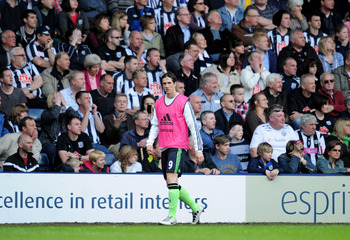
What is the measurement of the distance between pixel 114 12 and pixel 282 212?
6.20 meters

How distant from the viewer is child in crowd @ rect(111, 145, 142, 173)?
12375 mm

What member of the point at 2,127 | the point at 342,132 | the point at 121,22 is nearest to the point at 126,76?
the point at 121,22

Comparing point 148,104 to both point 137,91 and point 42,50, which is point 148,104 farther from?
point 42,50

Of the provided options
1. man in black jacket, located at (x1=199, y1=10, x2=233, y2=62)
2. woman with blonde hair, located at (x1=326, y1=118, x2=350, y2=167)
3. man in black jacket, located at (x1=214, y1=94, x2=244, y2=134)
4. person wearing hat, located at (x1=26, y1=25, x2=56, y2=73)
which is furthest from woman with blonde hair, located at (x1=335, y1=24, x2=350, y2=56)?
person wearing hat, located at (x1=26, y1=25, x2=56, y2=73)

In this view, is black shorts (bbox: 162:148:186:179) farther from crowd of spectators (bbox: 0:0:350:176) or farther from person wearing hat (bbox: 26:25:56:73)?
person wearing hat (bbox: 26:25:56:73)

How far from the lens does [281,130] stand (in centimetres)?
1395

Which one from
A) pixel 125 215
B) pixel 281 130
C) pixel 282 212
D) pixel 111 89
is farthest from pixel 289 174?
→ pixel 111 89

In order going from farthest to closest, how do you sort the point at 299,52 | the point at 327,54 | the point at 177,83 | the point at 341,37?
1. the point at 341,37
2. the point at 327,54
3. the point at 299,52
4. the point at 177,83

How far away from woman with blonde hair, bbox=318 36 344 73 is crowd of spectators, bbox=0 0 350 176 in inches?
1.2

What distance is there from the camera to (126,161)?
12.4 meters

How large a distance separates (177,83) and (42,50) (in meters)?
2.84

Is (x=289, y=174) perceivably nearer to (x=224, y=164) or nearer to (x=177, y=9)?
(x=224, y=164)

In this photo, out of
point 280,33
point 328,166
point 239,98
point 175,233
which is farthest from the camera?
point 280,33

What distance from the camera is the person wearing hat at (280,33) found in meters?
17.5
